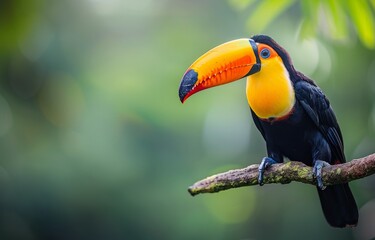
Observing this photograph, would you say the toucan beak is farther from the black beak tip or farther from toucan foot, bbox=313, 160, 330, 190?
toucan foot, bbox=313, 160, 330, 190

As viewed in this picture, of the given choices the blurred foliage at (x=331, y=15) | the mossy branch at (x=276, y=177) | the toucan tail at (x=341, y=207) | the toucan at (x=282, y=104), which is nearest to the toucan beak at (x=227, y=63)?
the toucan at (x=282, y=104)

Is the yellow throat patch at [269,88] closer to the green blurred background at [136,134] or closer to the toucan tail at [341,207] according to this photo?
the toucan tail at [341,207]

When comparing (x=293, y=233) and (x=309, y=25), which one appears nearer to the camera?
(x=309, y=25)

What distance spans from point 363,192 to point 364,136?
2.23ft

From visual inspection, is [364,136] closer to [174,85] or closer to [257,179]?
[174,85]

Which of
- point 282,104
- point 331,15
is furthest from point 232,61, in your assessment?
point 331,15

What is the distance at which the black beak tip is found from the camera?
279 cm

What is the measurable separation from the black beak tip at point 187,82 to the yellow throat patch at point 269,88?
0.30m

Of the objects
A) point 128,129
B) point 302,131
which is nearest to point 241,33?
point 128,129

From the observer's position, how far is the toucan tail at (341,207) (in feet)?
10.4

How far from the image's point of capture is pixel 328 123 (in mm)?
3312

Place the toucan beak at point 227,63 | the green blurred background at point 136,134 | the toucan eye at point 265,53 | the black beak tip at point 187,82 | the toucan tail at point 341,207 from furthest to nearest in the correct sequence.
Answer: the green blurred background at point 136,134, the toucan tail at point 341,207, the toucan eye at point 265,53, the toucan beak at point 227,63, the black beak tip at point 187,82

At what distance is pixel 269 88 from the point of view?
2984 millimetres

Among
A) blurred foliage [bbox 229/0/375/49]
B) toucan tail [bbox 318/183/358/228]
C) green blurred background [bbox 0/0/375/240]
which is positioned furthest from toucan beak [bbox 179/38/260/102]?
green blurred background [bbox 0/0/375/240]
